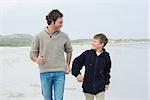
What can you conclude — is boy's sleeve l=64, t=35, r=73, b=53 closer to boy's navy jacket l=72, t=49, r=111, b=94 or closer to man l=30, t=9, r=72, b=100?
man l=30, t=9, r=72, b=100

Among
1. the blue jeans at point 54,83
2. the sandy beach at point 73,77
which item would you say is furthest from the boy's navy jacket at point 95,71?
the sandy beach at point 73,77

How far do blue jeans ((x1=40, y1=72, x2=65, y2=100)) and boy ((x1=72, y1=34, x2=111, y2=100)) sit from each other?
0.45 ft

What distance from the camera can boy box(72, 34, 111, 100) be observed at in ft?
9.77

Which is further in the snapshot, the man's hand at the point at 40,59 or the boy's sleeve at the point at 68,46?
the boy's sleeve at the point at 68,46

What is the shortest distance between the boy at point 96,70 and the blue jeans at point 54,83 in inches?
5.4

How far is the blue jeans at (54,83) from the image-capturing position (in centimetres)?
299

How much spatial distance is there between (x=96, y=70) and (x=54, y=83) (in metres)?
0.37

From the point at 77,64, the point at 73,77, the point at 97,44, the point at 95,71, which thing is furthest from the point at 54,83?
the point at 73,77

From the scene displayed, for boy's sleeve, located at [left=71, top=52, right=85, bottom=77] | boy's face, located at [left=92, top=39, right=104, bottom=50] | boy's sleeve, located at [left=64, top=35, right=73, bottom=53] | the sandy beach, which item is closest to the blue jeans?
boy's sleeve, located at [left=71, top=52, right=85, bottom=77]

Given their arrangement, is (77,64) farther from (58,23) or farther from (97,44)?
(58,23)

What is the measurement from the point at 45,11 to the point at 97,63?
5.05 ft

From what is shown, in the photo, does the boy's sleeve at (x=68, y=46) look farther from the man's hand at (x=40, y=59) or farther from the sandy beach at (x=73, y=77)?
the sandy beach at (x=73, y=77)

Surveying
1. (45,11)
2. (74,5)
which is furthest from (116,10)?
(45,11)

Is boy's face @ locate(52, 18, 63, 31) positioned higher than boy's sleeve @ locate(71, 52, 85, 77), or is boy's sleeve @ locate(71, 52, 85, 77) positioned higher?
boy's face @ locate(52, 18, 63, 31)
